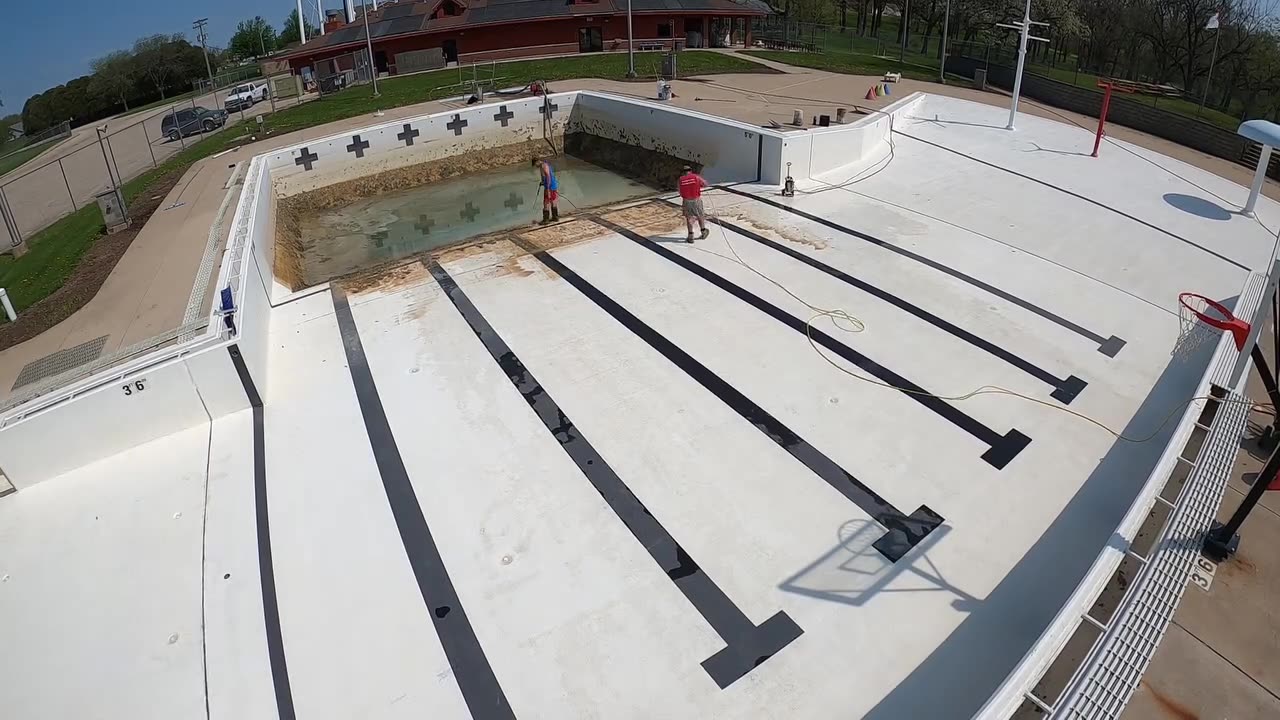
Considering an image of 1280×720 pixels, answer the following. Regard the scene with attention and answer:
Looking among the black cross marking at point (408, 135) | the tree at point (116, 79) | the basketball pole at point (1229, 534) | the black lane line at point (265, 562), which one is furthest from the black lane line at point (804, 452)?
the tree at point (116, 79)

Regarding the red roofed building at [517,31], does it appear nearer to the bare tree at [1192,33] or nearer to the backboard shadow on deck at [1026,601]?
the bare tree at [1192,33]

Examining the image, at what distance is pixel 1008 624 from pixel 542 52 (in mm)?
37269

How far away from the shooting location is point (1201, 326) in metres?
8.48

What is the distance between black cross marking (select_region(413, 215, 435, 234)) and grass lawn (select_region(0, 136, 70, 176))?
63.6 feet

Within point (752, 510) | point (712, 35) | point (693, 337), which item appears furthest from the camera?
point (712, 35)

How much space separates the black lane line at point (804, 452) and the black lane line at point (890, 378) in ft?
4.78

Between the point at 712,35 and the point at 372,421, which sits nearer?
the point at 372,421

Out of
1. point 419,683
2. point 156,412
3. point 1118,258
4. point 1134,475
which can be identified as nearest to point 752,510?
point 419,683

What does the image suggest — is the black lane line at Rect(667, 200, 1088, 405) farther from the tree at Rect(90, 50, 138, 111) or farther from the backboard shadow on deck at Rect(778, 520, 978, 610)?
the tree at Rect(90, 50, 138, 111)

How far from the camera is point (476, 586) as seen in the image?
594 centimetres

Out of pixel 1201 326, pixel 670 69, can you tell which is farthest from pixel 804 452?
pixel 670 69

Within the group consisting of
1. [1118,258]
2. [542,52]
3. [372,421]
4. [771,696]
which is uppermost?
[542,52]

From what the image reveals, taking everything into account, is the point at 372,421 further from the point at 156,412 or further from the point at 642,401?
the point at 642,401

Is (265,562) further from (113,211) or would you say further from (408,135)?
(408,135)
